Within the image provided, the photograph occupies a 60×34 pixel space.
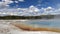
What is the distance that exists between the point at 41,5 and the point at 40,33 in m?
Result: 0.29

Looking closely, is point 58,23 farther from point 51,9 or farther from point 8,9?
point 8,9

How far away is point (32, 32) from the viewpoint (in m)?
1.22

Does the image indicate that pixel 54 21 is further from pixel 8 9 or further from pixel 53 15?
pixel 8 9

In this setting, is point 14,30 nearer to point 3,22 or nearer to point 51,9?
point 3,22

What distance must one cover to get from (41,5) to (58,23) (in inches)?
10.2

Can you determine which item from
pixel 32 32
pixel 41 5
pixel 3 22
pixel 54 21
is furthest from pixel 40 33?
pixel 3 22

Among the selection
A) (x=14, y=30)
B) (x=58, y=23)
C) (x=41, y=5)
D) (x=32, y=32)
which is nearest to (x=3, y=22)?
(x=14, y=30)

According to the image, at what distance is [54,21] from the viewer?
1.23 meters

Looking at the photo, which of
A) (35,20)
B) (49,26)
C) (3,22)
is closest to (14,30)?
(3,22)

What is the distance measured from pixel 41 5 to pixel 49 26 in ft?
0.77

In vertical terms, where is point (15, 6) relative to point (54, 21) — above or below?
above

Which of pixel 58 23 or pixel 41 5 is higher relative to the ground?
pixel 41 5

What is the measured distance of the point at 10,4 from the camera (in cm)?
125

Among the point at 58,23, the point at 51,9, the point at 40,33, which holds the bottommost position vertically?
the point at 40,33
